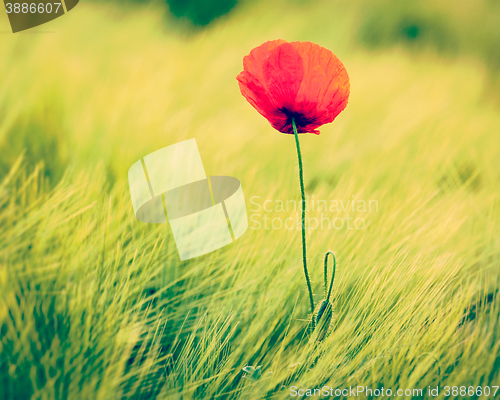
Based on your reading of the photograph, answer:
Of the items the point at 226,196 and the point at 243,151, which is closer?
the point at 226,196

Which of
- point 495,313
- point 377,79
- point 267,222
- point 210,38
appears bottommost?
point 495,313

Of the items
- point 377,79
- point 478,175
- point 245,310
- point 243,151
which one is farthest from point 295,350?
point 377,79

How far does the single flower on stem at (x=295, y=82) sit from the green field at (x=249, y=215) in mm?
160

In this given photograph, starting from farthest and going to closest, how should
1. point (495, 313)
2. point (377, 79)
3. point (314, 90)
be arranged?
point (377, 79)
point (495, 313)
point (314, 90)

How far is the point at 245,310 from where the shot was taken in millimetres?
402

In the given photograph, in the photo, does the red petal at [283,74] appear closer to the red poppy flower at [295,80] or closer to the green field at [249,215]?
the red poppy flower at [295,80]

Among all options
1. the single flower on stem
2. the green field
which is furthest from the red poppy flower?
the green field

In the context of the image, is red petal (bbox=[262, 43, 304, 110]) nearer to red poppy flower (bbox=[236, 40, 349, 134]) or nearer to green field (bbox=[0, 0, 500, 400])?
red poppy flower (bbox=[236, 40, 349, 134])

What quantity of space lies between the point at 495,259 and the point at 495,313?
0.11 m

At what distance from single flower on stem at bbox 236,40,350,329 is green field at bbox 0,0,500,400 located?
160mm

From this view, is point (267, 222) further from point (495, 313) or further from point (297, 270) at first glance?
point (495, 313)

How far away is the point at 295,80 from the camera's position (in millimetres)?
305

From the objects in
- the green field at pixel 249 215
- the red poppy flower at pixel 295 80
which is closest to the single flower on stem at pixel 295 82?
the red poppy flower at pixel 295 80

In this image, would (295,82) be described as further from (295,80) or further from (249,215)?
(249,215)
